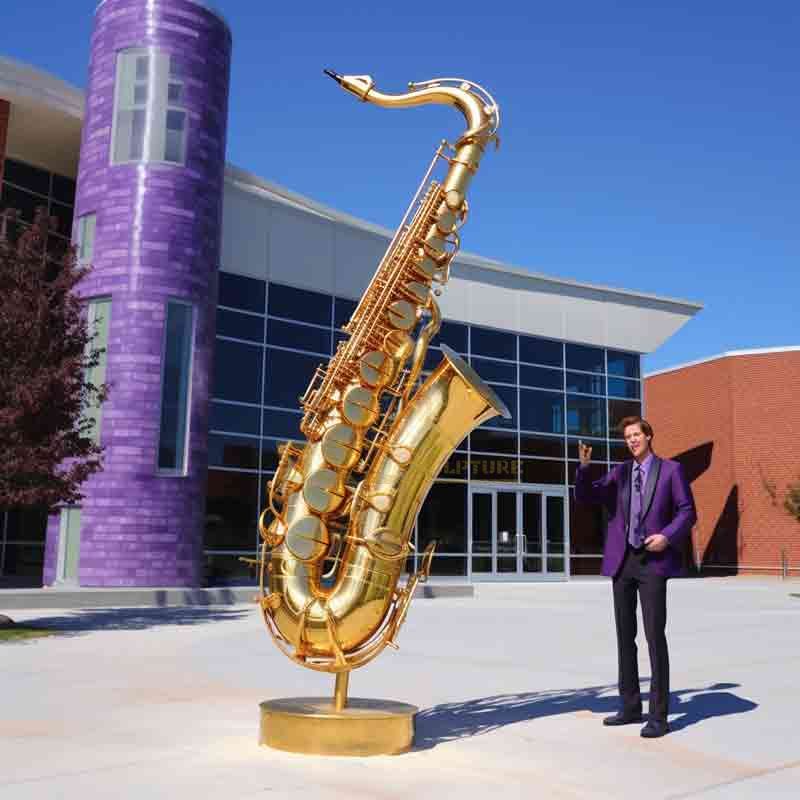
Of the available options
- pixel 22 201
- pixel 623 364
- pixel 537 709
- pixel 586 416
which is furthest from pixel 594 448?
pixel 537 709

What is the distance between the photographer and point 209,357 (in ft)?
69.2

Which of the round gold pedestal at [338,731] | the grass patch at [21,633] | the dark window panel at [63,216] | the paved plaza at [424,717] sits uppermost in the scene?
the dark window panel at [63,216]

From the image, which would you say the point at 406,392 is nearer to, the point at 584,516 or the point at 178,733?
the point at 178,733

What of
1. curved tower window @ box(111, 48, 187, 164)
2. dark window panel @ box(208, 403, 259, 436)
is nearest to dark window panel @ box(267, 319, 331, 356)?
dark window panel @ box(208, 403, 259, 436)

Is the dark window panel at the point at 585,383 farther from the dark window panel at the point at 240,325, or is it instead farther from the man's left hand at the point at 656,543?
the man's left hand at the point at 656,543

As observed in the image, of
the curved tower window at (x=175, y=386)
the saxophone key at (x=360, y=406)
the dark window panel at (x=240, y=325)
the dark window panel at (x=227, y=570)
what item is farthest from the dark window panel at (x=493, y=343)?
the saxophone key at (x=360, y=406)

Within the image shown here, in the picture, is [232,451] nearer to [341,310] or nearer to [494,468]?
[341,310]

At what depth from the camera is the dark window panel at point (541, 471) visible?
31.0 meters

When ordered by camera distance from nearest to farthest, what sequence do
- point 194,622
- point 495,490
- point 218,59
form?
point 194,622, point 218,59, point 495,490

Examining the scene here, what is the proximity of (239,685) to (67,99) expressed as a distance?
18.1 meters

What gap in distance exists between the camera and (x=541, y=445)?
31.3 m

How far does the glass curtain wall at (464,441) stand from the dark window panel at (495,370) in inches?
1.4

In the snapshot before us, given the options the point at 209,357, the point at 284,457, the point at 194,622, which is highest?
the point at 209,357

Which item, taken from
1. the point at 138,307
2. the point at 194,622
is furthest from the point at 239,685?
the point at 138,307
